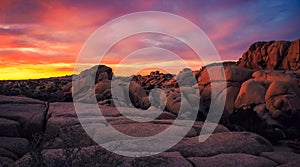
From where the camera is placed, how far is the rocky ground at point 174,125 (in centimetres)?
752

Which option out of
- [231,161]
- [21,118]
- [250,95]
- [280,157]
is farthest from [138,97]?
[231,161]

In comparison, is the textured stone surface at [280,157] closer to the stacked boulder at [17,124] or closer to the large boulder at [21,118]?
the stacked boulder at [17,124]

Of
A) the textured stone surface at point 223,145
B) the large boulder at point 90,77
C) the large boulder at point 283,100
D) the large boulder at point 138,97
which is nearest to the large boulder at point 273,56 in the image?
the large boulder at point 283,100

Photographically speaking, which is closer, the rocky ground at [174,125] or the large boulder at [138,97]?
the rocky ground at [174,125]

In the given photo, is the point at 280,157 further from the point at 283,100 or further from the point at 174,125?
the point at 283,100

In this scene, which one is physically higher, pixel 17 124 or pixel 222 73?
pixel 222 73

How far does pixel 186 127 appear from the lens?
11.7m

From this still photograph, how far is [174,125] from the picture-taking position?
11.9 metres

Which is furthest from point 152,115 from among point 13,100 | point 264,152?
point 13,100

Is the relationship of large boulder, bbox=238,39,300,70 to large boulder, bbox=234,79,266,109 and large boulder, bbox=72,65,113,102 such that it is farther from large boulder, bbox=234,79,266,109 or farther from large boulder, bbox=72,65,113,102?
large boulder, bbox=72,65,113,102

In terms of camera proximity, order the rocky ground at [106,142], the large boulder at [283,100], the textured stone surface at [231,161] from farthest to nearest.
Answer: the large boulder at [283,100]
the textured stone surface at [231,161]
the rocky ground at [106,142]

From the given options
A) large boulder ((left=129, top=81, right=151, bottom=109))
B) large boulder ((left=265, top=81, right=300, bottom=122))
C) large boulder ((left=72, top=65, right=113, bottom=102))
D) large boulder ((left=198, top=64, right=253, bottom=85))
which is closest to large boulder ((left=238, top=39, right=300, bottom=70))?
large boulder ((left=198, top=64, right=253, bottom=85))

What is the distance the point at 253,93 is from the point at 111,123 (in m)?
14.1

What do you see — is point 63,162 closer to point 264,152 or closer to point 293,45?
point 264,152
